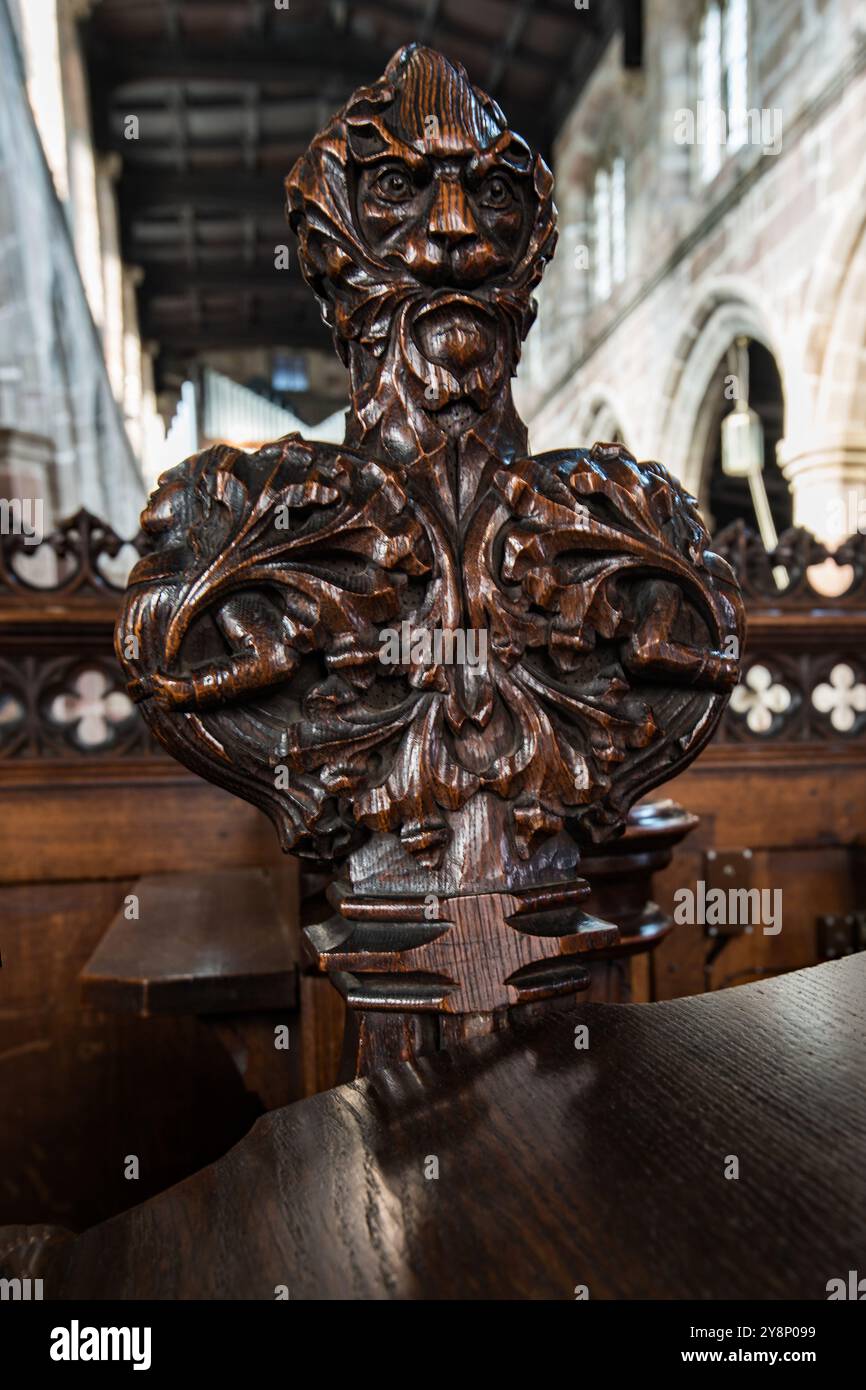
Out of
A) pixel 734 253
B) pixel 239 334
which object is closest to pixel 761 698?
pixel 734 253

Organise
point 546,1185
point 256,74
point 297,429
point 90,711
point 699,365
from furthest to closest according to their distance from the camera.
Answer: point 256,74, point 699,365, point 297,429, point 90,711, point 546,1185

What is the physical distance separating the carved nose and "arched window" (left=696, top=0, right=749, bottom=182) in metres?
6.85

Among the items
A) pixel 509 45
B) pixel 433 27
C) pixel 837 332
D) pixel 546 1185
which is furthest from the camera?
pixel 509 45

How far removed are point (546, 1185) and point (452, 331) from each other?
1.35 feet

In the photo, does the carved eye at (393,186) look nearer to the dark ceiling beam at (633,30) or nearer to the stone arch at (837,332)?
the stone arch at (837,332)

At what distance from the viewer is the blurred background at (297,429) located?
56.7 inches

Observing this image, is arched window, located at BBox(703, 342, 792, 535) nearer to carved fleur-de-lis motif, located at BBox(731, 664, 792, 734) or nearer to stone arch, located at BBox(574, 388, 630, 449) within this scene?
stone arch, located at BBox(574, 388, 630, 449)

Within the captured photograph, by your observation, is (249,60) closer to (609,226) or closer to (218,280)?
(609,226)

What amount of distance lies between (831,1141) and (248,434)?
21097mm

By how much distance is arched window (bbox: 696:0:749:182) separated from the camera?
6.43m

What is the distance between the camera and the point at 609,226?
9492 millimetres

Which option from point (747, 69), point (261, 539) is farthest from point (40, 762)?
point (747, 69)

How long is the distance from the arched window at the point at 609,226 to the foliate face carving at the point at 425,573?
29.8ft
